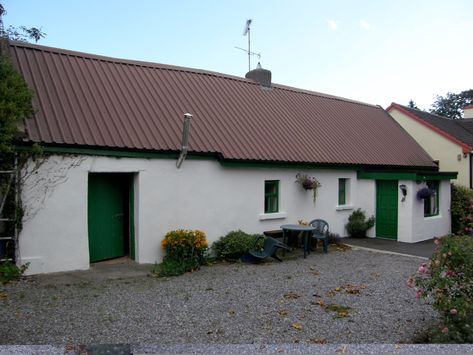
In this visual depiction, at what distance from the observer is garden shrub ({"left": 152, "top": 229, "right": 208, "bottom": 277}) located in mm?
9953

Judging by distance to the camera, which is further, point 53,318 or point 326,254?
point 326,254

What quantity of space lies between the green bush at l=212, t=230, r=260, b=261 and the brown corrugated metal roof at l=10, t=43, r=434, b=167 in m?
2.11

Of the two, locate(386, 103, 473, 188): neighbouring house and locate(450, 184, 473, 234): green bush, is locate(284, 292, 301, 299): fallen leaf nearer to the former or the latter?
locate(450, 184, 473, 234): green bush

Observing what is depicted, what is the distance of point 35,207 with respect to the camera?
8898 millimetres

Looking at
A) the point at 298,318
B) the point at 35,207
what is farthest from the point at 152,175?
the point at 298,318

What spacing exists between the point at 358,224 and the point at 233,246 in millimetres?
6066

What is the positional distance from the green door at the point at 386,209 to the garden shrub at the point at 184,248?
7.98 meters

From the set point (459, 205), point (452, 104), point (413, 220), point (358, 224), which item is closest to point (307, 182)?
point (358, 224)

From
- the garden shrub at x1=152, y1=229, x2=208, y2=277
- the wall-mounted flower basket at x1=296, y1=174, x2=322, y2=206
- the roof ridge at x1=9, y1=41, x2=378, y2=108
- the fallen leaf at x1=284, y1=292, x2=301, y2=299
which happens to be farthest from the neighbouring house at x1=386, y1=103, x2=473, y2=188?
the fallen leaf at x1=284, y1=292, x2=301, y2=299

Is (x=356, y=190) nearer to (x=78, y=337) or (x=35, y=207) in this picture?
(x=35, y=207)

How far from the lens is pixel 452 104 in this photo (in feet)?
193

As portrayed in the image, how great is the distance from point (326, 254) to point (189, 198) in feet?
13.8

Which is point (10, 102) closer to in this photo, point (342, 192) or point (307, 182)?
point (307, 182)

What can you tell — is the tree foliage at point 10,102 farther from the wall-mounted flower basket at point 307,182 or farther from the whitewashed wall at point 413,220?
the whitewashed wall at point 413,220
